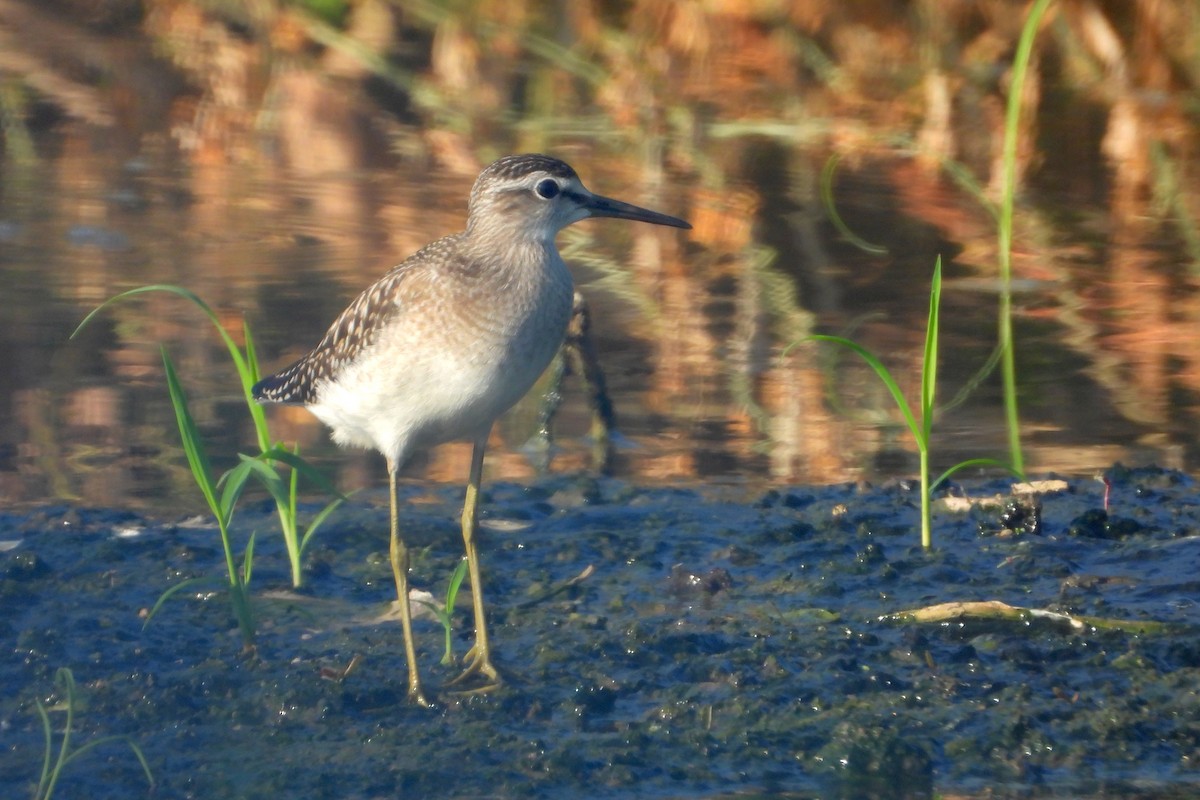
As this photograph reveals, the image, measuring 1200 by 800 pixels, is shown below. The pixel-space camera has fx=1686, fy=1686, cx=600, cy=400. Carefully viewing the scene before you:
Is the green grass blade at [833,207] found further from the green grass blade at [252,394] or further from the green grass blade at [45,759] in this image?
the green grass blade at [45,759]

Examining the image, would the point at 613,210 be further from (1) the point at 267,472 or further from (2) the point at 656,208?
(2) the point at 656,208

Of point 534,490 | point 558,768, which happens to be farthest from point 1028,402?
point 558,768

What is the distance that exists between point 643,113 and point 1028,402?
5.62 m

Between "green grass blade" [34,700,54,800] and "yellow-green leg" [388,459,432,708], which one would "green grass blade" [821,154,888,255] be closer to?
"yellow-green leg" [388,459,432,708]

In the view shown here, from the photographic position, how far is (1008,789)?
387 centimetres

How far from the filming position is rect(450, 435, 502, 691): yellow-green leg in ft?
14.2

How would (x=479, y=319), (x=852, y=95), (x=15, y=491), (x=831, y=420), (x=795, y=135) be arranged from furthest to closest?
(x=852, y=95) < (x=795, y=135) < (x=831, y=420) < (x=15, y=491) < (x=479, y=319)

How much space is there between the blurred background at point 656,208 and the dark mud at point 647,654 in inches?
18.7

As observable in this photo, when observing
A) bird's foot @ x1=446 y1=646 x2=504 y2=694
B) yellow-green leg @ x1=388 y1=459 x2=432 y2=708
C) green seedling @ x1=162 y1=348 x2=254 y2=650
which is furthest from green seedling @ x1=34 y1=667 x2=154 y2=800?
bird's foot @ x1=446 y1=646 x2=504 y2=694

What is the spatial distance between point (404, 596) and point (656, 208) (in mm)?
5006

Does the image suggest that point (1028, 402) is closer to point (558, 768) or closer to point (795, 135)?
point (558, 768)

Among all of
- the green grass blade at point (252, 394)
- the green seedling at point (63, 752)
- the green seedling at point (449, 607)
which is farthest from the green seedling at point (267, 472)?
the green seedling at point (63, 752)

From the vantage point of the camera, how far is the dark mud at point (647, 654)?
3895 millimetres

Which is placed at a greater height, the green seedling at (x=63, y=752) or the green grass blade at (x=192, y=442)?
the green grass blade at (x=192, y=442)
